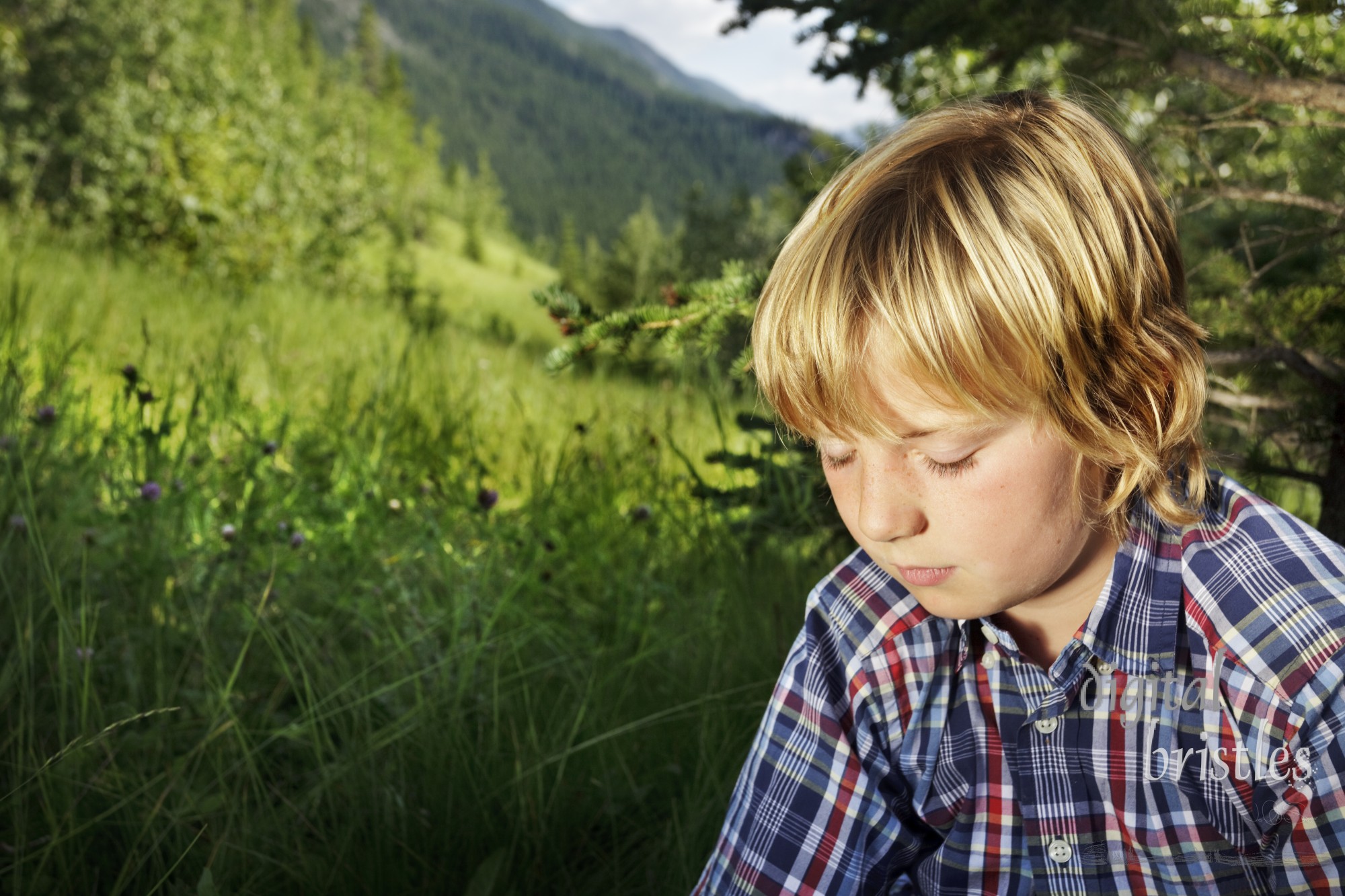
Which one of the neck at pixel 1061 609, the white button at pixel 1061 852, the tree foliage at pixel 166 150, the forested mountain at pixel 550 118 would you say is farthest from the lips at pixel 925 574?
the forested mountain at pixel 550 118

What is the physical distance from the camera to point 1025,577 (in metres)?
1.17

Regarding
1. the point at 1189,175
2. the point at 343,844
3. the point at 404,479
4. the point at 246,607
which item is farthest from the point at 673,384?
the point at 343,844

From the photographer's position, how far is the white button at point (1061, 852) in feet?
4.10

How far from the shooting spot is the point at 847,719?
4.43 feet

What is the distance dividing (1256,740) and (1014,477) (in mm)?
419

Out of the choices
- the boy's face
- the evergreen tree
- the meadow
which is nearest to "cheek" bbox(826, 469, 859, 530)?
the boy's face

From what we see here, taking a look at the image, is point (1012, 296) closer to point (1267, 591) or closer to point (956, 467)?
point (956, 467)

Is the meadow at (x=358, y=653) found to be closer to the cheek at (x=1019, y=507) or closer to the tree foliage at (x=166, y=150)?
the cheek at (x=1019, y=507)

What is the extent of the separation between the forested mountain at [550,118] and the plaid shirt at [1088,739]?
8524 centimetres

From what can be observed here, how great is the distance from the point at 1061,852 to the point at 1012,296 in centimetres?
74

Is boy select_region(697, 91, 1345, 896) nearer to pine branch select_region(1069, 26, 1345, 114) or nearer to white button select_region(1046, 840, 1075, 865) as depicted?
white button select_region(1046, 840, 1075, 865)

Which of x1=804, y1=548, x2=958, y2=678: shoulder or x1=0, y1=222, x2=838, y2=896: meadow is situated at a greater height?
x1=804, y1=548, x2=958, y2=678: shoulder

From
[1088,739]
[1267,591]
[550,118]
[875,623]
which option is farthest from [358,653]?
[550,118]

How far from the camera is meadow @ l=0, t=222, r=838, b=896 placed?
1547mm
